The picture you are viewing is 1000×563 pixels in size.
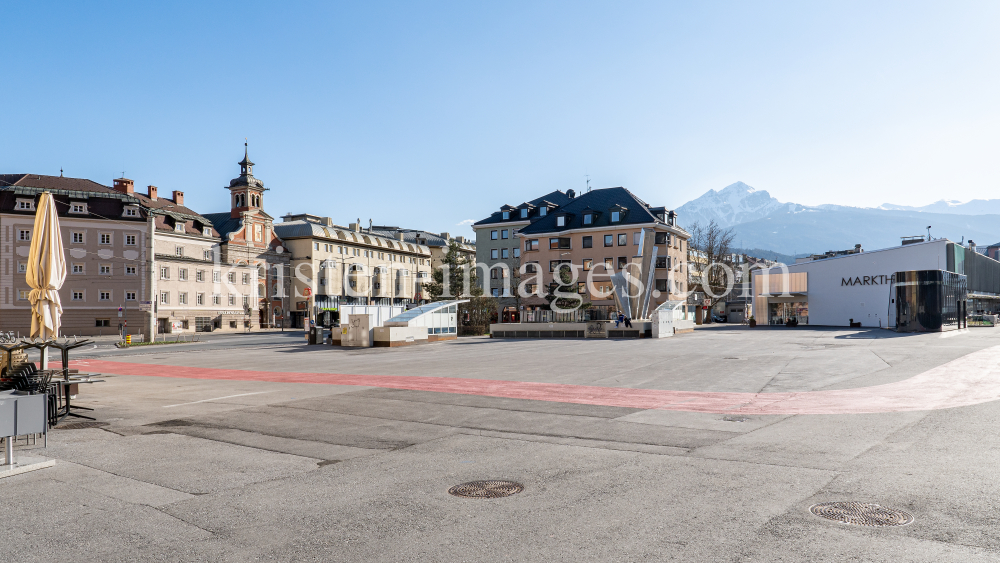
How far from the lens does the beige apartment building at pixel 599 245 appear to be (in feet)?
236

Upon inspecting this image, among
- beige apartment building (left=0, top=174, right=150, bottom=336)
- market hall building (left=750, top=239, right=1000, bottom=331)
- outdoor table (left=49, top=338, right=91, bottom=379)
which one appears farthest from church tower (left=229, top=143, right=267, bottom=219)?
outdoor table (left=49, top=338, right=91, bottom=379)

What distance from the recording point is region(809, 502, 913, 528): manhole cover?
17.3 ft

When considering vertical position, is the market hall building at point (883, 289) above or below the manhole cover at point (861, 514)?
above

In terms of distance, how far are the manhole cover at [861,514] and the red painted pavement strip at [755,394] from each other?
5.91m

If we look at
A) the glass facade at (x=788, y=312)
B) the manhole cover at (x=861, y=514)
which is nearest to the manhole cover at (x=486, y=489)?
the manhole cover at (x=861, y=514)

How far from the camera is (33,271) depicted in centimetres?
1372

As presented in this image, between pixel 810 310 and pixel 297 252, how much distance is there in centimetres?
6543

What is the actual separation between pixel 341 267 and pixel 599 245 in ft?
130

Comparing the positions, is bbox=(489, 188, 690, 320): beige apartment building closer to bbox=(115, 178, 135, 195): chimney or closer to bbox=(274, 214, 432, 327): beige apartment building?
bbox=(274, 214, 432, 327): beige apartment building

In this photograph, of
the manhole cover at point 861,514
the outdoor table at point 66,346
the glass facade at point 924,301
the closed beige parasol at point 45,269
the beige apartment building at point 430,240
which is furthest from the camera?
the beige apartment building at point 430,240

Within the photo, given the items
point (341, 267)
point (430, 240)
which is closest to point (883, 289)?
Result: point (341, 267)

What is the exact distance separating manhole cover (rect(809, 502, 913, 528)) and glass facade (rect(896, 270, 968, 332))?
43.8m

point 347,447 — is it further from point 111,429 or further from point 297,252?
point 297,252

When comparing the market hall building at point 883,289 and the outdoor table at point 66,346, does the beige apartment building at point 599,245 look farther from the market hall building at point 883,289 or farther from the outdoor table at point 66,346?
the outdoor table at point 66,346
